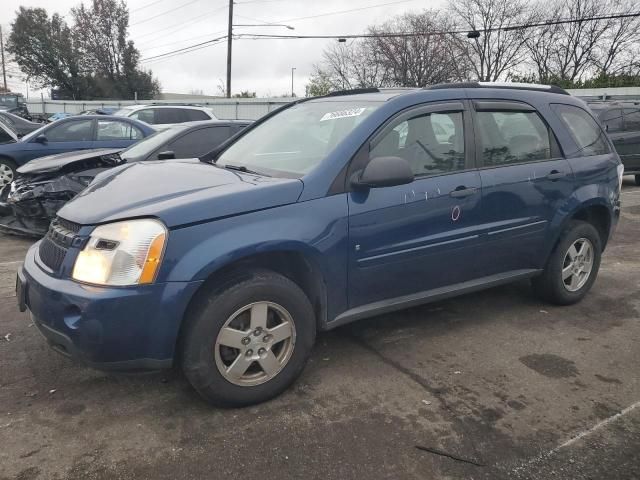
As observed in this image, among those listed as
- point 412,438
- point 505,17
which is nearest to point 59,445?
point 412,438

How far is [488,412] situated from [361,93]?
2.33 m

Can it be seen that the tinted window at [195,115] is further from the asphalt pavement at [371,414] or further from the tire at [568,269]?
the tire at [568,269]

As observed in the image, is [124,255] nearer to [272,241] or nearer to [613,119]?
[272,241]

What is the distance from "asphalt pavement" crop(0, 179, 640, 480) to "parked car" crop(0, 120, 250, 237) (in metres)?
2.25

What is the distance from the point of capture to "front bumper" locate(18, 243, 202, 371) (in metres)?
2.51

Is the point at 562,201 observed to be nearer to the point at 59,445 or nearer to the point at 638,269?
the point at 638,269

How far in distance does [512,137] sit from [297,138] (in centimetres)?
163

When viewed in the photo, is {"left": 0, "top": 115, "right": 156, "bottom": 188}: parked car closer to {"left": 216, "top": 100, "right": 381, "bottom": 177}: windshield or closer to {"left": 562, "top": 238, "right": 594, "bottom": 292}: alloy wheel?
{"left": 216, "top": 100, "right": 381, "bottom": 177}: windshield

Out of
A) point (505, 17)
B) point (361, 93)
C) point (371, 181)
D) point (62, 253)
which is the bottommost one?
point (62, 253)

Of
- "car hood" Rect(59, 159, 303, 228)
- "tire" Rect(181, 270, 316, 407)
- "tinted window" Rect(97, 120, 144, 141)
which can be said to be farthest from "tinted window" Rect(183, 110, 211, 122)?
"tire" Rect(181, 270, 316, 407)

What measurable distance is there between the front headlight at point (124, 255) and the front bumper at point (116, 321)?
0.18ft

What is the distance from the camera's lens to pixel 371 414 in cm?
289

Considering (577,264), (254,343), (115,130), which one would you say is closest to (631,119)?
(577,264)

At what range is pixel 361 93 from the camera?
393cm
